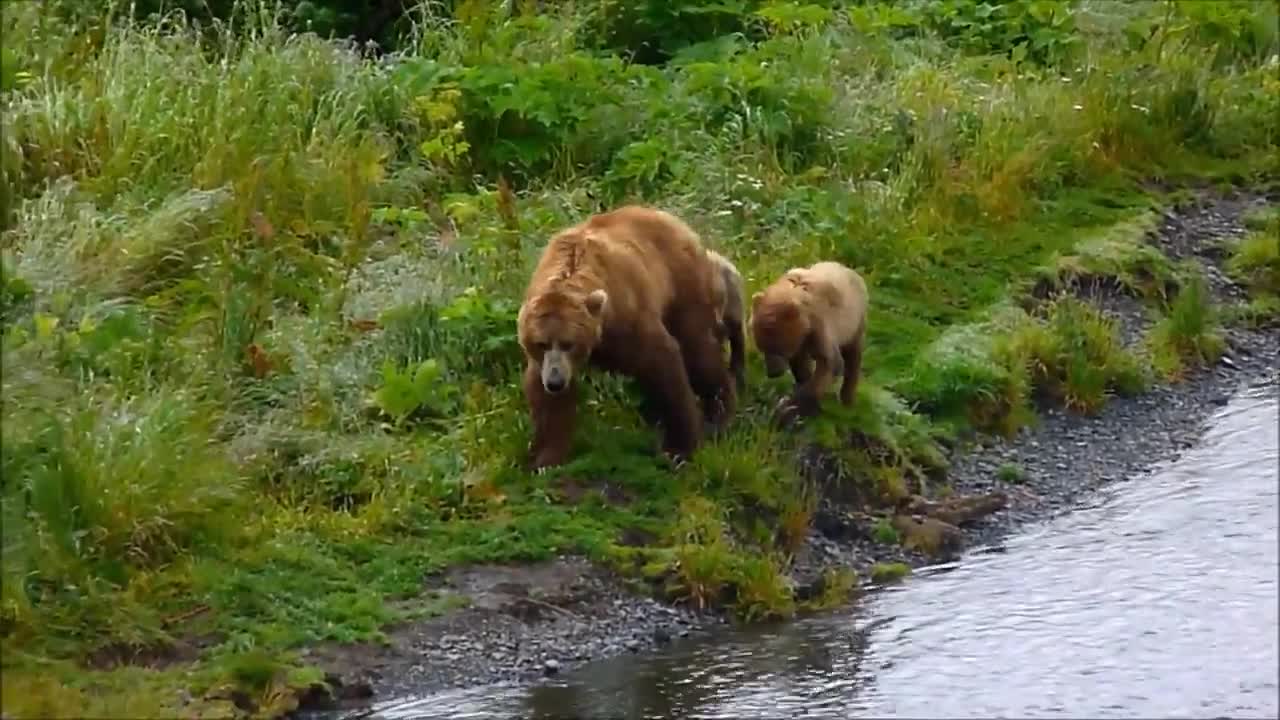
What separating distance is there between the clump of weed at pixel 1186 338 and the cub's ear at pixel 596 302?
3573mm

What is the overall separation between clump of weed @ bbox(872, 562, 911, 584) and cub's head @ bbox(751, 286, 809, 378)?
3.58ft

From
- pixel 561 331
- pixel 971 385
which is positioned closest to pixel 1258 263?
pixel 971 385

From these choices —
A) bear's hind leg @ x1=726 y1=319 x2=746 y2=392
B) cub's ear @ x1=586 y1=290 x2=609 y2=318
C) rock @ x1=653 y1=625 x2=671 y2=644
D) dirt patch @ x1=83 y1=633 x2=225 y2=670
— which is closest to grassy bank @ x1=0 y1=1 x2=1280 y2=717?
dirt patch @ x1=83 y1=633 x2=225 y2=670

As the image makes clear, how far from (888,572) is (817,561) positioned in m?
0.27

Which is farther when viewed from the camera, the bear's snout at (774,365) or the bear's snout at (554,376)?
the bear's snout at (774,365)

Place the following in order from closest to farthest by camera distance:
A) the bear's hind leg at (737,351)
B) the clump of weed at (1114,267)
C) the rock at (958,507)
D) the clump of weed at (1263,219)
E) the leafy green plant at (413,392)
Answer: the leafy green plant at (413,392), the rock at (958,507), the bear's hind leg at (737,351), the clump of weed at (1114,267), the clump of weed at (1263,219)

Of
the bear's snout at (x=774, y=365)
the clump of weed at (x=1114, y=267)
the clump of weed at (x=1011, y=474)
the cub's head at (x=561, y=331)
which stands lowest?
the clump of weed at (x=1011, y=474)

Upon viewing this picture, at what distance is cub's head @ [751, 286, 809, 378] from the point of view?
29.4 ft

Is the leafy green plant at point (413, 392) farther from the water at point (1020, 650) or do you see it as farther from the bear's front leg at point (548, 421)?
the water at point (1020, 650)

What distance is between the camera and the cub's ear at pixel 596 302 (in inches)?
321

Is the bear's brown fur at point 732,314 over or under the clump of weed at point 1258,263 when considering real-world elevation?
over

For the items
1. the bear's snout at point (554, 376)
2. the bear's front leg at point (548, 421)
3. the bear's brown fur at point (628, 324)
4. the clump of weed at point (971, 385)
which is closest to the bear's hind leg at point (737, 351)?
the bear's brown fur at point (628, 324)

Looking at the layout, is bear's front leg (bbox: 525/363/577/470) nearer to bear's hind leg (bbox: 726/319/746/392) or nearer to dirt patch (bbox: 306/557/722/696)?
A: dirt patch (bbox: 306/557/722/696)

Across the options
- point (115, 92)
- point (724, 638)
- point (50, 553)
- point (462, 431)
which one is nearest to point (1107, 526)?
point (724, 638)
